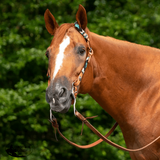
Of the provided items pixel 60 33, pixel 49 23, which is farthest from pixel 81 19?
pixel 49 23

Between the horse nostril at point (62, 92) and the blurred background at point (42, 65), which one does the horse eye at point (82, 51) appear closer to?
the horse nostril at point (62, 92)

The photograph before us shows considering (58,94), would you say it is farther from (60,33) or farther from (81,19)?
(81,19)

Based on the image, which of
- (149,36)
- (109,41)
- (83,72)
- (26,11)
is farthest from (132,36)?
(83,72)

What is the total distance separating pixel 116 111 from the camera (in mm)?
2637

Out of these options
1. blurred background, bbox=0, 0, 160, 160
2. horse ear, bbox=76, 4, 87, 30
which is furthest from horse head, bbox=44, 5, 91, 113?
blurred background, bbox=0, 0, 160, 160

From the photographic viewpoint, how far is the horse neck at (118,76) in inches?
102

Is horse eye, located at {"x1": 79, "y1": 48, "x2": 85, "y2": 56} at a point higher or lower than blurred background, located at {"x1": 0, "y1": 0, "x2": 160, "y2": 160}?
higher

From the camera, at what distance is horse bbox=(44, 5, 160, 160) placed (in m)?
2.42

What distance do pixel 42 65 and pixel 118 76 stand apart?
10.6ft

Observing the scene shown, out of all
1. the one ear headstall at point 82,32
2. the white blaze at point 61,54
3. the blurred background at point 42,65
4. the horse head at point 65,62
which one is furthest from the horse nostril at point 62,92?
the blurred background at point 42,65

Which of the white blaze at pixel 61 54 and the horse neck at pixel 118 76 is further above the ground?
the white blaze at pixel 61 54

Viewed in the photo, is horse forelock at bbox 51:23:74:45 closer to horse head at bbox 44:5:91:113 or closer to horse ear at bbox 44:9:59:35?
horse head at bbox 44:5:91:113

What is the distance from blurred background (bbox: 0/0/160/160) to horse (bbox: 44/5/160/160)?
7.82 ft

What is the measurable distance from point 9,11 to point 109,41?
4206mm
